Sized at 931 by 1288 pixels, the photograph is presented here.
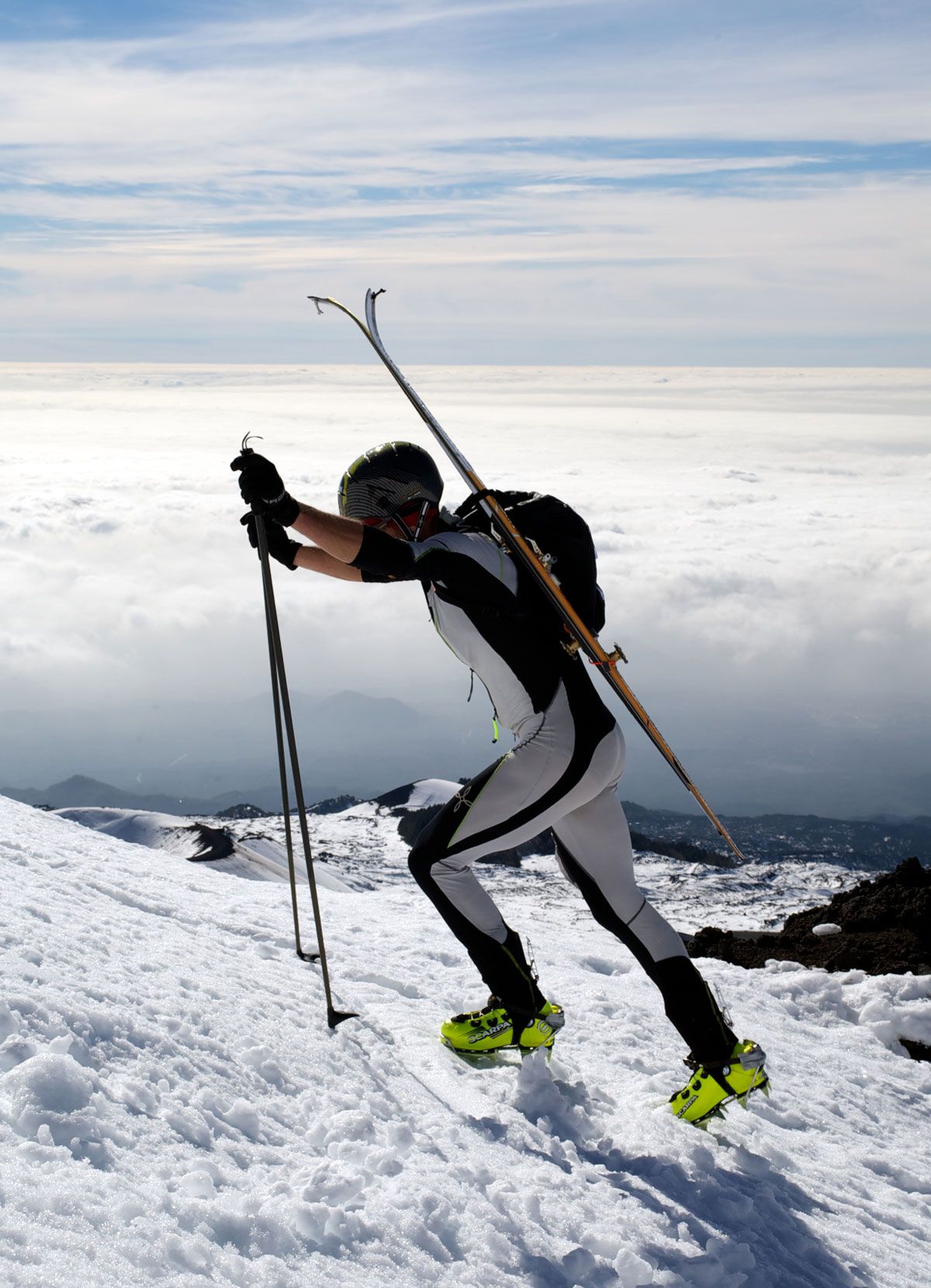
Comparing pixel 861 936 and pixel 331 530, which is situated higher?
pixel 331 530

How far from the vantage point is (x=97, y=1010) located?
4.40 metres

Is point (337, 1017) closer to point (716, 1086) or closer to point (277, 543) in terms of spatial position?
point (716, 1086)

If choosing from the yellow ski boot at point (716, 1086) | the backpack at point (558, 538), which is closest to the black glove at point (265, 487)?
the backpack at point (558, 538)

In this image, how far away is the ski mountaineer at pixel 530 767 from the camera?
510cm

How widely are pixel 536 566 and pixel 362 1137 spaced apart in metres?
2.73

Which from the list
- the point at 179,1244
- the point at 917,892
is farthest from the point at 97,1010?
the point at 917,892

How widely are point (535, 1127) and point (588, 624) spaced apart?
8.14 ft

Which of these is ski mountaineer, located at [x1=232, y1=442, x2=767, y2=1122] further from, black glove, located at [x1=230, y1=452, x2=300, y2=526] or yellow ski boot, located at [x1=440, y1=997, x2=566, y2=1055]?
yellow ski boot, located at [x1=440, y1=997, x2=566, y2=1055]

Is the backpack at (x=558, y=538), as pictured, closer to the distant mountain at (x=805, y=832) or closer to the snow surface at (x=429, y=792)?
the snow surface at (x=429, y=792)

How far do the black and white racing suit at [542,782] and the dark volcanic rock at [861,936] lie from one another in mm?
5353

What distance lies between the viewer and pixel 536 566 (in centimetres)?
524

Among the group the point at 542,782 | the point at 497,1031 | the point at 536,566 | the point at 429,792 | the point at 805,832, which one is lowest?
the point at 805,832

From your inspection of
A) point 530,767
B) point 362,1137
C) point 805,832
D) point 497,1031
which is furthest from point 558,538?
point 805,832

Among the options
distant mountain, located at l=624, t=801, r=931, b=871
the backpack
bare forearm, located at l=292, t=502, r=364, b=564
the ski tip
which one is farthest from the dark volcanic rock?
distant mountain, located at l=624, t=801, r=931, b=871
